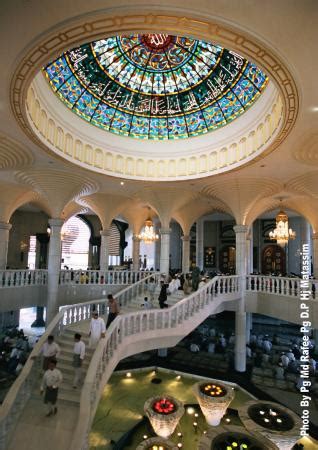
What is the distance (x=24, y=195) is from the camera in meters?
14.2

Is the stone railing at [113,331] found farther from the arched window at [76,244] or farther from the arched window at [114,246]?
the arched window at [114,246]

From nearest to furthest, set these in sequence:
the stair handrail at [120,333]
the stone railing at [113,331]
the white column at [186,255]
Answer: the stair handrail at [120,333] → the stone railing at [113,331] → the white column at [186,255]

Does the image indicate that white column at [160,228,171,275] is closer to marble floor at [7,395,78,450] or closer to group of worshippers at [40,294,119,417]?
group of worshippers at [40,294,119,417]

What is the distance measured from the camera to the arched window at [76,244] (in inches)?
879

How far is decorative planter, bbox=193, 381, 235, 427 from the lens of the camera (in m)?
8.88

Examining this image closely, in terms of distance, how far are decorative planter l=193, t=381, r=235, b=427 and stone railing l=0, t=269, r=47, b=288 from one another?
319 inches

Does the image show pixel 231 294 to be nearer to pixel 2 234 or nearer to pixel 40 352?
pixel 40 352

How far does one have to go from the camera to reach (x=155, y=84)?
1036 cm

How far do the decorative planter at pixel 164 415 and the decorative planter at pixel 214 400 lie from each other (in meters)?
0.85

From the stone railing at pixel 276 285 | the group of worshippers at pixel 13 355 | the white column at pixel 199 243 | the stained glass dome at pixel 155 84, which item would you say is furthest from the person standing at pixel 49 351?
the white column at pixel 199 243

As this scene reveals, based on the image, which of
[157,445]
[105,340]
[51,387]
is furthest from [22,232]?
[157,445]

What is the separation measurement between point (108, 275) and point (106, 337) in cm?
705

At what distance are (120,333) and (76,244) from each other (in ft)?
52.6

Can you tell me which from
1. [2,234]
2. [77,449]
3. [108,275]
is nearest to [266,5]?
[77,449]
